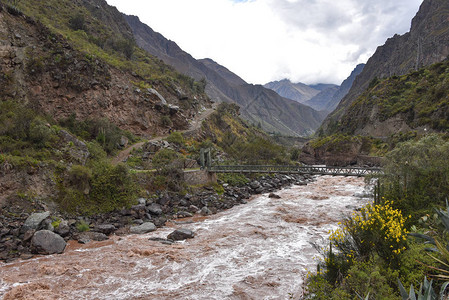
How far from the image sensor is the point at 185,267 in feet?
35.5

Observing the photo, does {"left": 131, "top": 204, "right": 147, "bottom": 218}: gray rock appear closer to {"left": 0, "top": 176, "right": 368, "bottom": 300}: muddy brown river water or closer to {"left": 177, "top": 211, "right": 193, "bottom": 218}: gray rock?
{"left": 0, "top": 176, "right": 368, "bottom": 300}: muddy brown river water

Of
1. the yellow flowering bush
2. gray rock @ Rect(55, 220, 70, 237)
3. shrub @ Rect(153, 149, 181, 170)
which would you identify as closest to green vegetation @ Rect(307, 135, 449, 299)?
the yellow flowering bush

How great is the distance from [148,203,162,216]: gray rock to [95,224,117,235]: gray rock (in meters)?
3.63

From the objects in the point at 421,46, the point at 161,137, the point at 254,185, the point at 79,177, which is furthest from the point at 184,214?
the point at 421,46

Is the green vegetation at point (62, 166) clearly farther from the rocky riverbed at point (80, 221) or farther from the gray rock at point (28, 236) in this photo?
the gray rock at point (28, 236)

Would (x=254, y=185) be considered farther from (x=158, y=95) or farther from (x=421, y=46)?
(x=421, y=46)

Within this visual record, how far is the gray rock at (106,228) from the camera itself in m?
14.8

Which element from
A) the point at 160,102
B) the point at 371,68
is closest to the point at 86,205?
the point at 160,102

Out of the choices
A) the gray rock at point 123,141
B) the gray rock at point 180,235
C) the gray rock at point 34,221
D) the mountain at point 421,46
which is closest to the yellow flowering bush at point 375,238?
the gray rock at point 180,235

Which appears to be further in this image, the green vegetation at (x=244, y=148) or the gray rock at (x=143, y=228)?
the green vegetation at (x=244, y=148)

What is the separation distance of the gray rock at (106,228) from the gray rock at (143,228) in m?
1.15

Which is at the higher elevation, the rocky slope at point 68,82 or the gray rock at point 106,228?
the rocky slope at point 68,82

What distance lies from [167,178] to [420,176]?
19239 millimetres

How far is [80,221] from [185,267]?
867 cm
